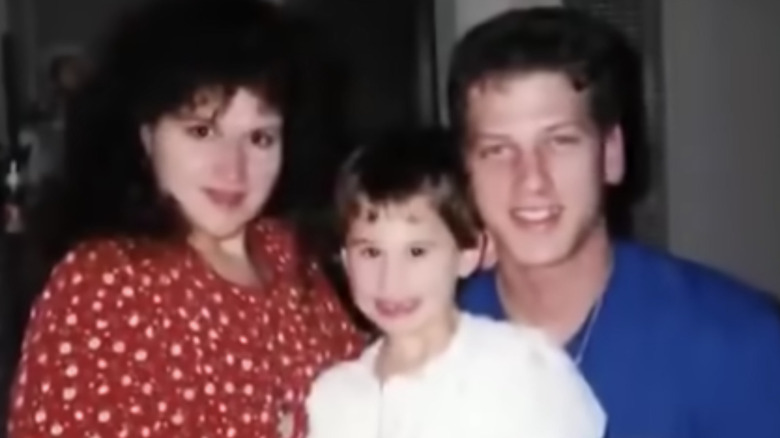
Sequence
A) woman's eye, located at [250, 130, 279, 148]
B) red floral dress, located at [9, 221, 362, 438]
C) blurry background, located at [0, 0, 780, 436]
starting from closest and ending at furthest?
1. red floral dress, located at [9, 221, 362, 438]
2. woman's eye, located at [250, 130, 279, 148]
3. blurry background, located at [0, 0, 780, 436]

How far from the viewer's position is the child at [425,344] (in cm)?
127

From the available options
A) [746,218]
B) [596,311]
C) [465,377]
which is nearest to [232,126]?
[465,377]

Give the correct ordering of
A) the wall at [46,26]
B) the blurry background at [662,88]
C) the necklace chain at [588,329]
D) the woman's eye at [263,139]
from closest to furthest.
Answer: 1. the woman's eye at [263,139]
2. the necklace chain at [588,329]
3. the blurry background at [662,88]
4. the wall at [46,26]

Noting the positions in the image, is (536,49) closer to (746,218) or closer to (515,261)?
(515,261)

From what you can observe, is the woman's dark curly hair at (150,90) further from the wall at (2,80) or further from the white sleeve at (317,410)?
the wall at (2,80)

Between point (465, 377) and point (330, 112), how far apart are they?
35 centimetres

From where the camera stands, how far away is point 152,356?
→ 1.27m

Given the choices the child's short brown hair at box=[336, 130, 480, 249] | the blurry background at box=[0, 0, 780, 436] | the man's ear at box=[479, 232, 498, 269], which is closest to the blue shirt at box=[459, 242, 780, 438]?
the man's ear at box=[479, 232, 498, 269]

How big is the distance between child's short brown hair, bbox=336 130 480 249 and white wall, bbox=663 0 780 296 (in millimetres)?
1465

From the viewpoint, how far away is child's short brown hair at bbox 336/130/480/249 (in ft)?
4.33

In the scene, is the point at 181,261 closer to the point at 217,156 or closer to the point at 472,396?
the point at 217,156

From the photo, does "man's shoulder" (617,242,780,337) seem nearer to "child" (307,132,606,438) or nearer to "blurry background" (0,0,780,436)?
"child" (307,132,606,438)

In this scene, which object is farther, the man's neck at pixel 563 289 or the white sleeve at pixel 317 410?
the man's neck at pixel 563 289

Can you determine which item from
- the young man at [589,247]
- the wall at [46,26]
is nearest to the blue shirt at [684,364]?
the young man at [589,247]
